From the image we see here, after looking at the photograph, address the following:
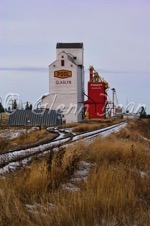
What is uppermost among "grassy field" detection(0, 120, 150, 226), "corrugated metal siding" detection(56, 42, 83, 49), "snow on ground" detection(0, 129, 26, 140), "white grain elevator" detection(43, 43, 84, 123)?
"corrugated metal siding" detection(56, 42, 83, 49)

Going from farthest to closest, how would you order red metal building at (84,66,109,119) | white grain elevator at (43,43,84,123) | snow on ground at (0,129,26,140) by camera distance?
red metal building at (84,66,109,119) → white grain elevator at (43,43,84,123) → snow on ground at (0,129,26,140)

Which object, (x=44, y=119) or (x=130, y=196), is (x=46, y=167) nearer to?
(x=130, y=196)

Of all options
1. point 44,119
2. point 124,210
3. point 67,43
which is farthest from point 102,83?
point 124,210

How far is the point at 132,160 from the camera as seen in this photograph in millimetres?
12773

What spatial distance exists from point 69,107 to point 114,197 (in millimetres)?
75197

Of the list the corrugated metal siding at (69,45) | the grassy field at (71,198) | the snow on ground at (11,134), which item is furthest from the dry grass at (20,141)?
the corrugated metal siding at (69,45)

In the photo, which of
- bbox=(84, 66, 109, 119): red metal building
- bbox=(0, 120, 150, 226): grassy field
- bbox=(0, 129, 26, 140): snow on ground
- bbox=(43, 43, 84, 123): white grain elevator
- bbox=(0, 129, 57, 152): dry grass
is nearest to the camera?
bbox=(0, 120, 150, 226): grassy field

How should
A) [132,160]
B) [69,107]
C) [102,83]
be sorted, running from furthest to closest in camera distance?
[102,83], [69,107], [132,160]

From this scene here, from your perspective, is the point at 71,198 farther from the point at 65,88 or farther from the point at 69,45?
the point at 69,45

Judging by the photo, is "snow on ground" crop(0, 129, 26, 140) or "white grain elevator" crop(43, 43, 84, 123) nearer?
"snow on ground" crop(0, 129, 26, 140)

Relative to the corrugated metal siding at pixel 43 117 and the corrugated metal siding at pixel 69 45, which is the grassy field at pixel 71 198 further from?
the corrugated metal siding at pixel 69 45

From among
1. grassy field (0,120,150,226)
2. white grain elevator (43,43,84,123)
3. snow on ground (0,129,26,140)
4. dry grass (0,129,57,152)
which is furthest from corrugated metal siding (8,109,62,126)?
grassy field (0,120,150,226)

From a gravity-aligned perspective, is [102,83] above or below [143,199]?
above

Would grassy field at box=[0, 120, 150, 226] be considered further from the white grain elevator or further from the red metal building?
the red metal building
